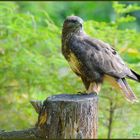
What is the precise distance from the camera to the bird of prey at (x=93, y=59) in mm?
3859

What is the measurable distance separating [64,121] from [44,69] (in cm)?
216

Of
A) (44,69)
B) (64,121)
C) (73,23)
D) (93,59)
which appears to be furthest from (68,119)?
(44,69)

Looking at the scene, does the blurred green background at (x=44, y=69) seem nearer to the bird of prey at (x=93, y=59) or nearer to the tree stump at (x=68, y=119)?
the bird of prey at (x=93, y=59)

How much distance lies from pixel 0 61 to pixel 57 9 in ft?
13.2

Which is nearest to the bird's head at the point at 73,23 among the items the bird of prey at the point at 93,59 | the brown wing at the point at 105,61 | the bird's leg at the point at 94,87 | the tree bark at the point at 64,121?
the bird of prey at the point at 93,59

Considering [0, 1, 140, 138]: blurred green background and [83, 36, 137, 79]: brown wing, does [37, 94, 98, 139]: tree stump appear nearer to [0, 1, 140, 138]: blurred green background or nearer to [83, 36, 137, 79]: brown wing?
[83, 36, 137, 79]: brown wing

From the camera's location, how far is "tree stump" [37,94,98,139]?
3508 millimetres

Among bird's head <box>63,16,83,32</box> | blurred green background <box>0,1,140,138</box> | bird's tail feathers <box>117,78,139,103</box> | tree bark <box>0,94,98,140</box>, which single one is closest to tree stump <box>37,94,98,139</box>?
tree bark <box>0,94,98,140</box>

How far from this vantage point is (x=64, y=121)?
351cm

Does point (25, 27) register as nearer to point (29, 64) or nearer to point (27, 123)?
point (29, 64)

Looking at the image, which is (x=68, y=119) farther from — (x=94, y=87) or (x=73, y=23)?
(x=73, y=23)

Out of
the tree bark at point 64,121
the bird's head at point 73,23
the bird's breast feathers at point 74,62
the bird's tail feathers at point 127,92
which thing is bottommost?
the tree bark at point 64,121

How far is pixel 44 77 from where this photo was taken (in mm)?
5582

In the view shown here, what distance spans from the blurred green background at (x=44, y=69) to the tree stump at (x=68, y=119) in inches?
60.8
